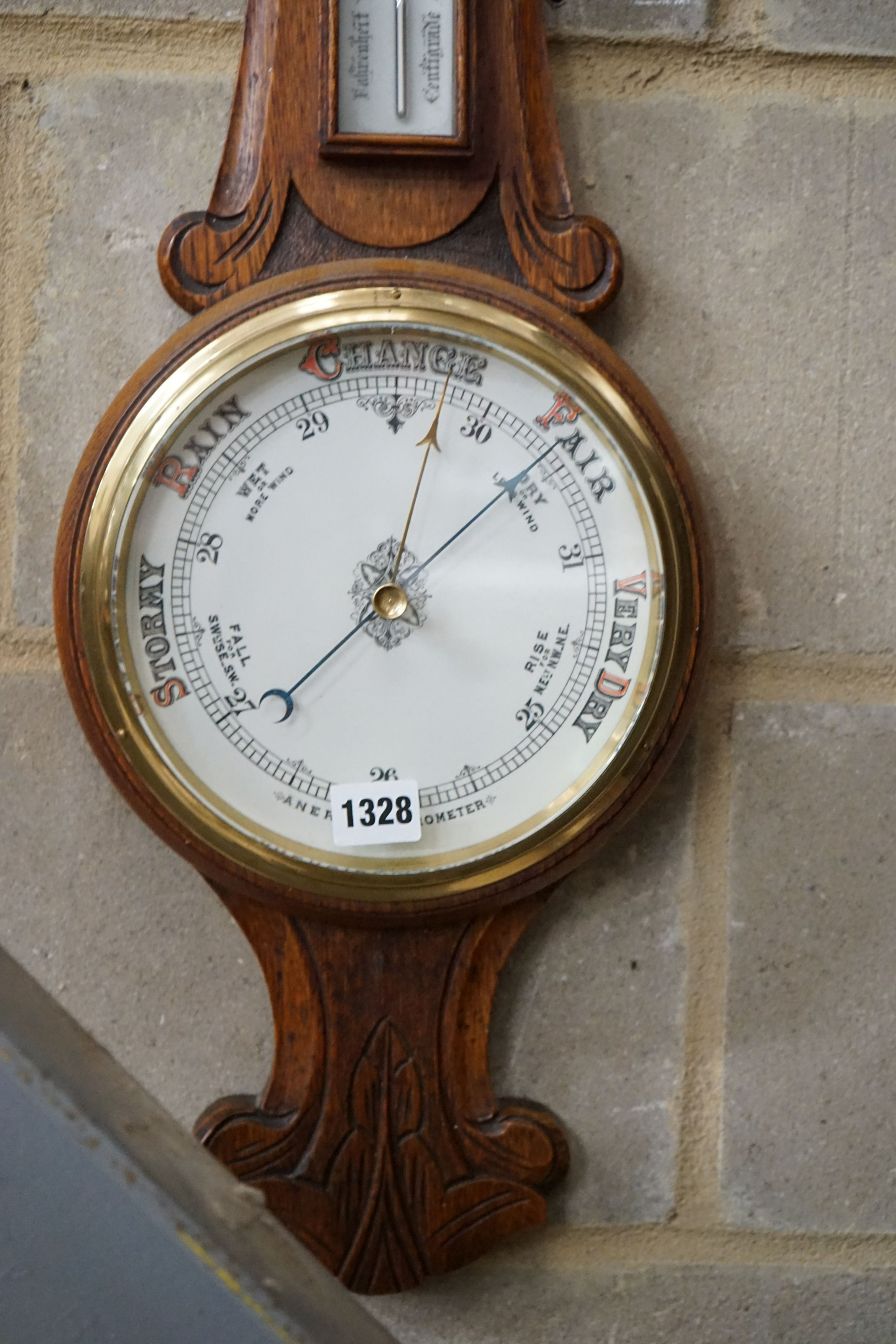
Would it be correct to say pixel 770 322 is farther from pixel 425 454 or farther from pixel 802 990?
pixel 802 990

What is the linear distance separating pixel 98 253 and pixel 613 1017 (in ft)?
1.98

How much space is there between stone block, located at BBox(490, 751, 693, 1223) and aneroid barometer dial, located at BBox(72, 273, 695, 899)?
7 centimetres

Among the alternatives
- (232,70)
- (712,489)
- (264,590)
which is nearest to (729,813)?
(712,489)

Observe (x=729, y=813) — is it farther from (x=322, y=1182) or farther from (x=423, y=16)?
(x=423, y=16)

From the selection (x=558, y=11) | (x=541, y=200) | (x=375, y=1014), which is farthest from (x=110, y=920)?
(x=558, y=11)

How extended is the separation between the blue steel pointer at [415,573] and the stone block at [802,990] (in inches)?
Answer: 8.6

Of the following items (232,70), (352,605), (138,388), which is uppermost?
(232,70)

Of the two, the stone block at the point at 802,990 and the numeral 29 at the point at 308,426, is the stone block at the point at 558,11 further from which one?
the stone block at the point at 802,990

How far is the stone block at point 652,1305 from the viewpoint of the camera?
0.76m

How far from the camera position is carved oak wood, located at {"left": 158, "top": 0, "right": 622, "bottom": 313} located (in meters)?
0.70

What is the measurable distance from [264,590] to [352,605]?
0.18 feet

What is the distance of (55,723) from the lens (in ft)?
2.45

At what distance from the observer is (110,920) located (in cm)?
75

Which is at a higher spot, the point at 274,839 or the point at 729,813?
the point at 274,839
